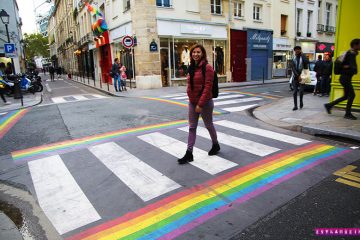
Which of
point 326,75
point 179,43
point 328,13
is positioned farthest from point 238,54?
point 328,13

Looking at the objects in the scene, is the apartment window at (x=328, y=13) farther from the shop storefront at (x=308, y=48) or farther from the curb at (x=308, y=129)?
the curb at (x=308, y=129)

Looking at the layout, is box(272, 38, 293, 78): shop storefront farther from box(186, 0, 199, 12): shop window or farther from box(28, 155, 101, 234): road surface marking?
box(28, 155, 101, 234): road surface marking

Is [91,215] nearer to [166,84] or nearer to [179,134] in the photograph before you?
[179,134]

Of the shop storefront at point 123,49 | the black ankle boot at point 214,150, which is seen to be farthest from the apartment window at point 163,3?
the black ankle boot at point 214,150

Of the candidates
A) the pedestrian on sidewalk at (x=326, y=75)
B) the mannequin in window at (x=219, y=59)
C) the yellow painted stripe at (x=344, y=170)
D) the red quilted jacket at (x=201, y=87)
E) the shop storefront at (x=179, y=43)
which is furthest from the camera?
the mannequin in window at (x=219, y=59)

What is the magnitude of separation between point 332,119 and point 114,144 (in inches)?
212

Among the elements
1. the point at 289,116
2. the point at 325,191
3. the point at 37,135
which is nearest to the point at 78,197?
the point at 325,191

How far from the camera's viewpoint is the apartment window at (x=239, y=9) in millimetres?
21922

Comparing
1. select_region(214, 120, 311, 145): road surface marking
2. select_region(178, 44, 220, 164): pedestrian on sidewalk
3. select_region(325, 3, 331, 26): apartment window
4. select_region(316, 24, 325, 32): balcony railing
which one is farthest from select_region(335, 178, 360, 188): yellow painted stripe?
select_region(325, 3, 331, 26): apartment window

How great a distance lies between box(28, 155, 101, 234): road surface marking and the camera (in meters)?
3.03

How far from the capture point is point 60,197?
3555mm

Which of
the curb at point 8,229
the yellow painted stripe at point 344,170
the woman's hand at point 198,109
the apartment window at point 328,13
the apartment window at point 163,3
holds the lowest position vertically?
the curb at point 8,229

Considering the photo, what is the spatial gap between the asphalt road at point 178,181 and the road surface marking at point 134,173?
0.01 m

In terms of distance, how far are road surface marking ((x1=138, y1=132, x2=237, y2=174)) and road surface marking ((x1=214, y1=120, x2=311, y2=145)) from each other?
1770mm
